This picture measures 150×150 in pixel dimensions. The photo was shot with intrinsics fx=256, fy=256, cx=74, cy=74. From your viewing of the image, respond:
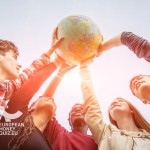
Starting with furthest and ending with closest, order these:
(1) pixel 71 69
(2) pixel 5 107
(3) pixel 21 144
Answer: (1) pixel 71 69 → (2) pixel 5 107 → (3) pixel 21 144

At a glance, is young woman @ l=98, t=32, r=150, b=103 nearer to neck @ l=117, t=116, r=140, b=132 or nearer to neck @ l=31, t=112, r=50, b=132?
neck @ l=117, t=116, r=140, b=132

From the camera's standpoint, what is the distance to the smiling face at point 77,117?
4.40 m

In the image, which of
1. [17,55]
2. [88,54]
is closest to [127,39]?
[88,54]

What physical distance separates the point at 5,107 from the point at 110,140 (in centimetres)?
163

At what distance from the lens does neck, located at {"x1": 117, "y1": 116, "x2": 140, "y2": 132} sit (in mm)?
3924

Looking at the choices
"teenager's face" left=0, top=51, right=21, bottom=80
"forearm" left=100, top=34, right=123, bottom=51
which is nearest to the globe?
"forearm" left=100, top=34, right=123, bottom=51

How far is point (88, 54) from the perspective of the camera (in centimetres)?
426

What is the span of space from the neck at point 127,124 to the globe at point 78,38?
1192 millimetres

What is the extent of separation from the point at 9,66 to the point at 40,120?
99cm

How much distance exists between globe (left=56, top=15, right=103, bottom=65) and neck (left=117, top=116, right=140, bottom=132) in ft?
3.91

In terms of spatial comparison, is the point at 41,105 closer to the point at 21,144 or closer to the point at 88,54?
the point at 21,144

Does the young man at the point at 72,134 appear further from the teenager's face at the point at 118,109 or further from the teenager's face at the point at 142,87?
the teenager's face at the point at 142,87

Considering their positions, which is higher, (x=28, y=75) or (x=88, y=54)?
(x=88, y=54)

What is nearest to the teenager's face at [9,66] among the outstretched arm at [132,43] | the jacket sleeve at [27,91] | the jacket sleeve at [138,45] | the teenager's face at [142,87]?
the jacket sleeve at [27,91]
